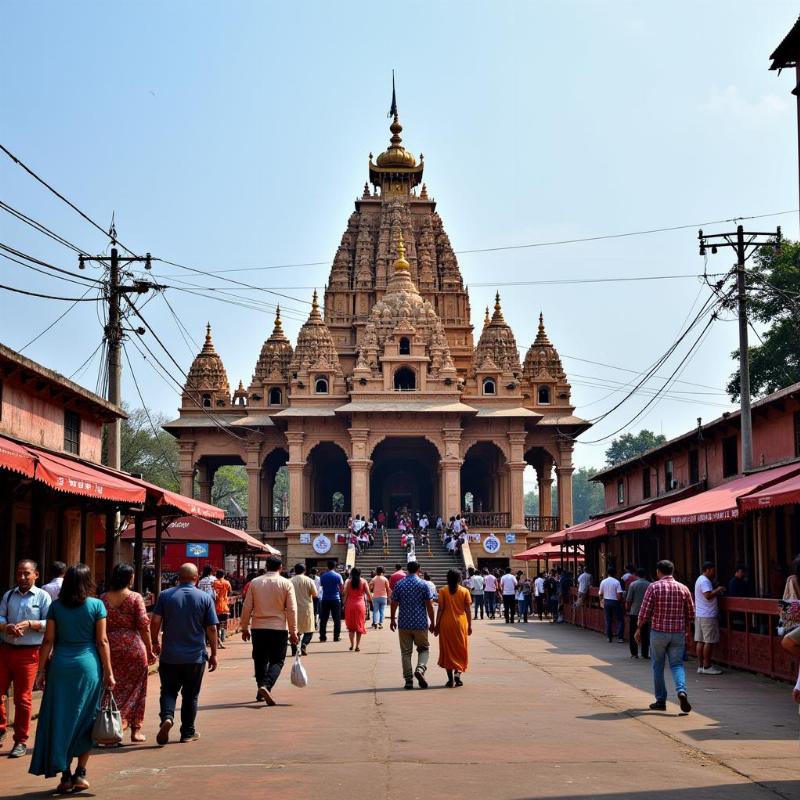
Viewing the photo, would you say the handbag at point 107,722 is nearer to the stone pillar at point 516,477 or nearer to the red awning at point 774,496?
the red awning at point 774,496

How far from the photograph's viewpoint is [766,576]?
69.6 feet

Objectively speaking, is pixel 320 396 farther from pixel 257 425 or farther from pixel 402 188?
pixel 402 188

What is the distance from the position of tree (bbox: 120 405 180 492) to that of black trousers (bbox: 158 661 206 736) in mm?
69316

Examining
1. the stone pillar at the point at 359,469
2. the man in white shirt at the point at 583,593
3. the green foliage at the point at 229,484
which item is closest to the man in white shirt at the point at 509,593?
the man in white shirt at the point at 583,593

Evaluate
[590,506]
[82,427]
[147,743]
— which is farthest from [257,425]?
[590,506]

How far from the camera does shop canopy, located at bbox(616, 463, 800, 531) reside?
18.7 meters

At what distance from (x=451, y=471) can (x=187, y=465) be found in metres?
15.1

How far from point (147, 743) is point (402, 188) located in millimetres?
67448

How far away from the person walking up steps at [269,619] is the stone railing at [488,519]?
1664 inches

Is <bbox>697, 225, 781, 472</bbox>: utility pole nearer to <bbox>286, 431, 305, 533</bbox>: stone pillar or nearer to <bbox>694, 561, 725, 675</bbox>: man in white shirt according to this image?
<bbox>694, 561, 725, 675</bbox>: man in white shirt

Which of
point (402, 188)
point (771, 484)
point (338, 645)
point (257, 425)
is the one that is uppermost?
point (402, 188)

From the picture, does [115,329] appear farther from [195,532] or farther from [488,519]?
[488,519]

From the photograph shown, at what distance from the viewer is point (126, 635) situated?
10500mm

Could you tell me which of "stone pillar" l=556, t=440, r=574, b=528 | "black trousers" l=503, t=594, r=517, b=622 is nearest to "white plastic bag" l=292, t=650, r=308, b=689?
"black trousers" l=503, t=594, r=517, b=622
